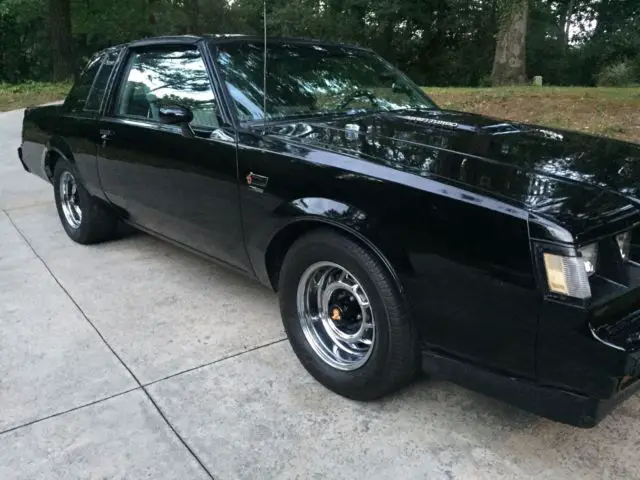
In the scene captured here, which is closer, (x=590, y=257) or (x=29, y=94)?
(x=590, y=257)

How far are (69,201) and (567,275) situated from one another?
4515 mm

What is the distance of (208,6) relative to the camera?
3441 centimetres

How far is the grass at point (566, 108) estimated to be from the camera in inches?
303

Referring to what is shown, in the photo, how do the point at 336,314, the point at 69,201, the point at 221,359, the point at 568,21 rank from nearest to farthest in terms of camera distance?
1. the point at 336,314
2. the point at 221,359
3. the point at 69,201
4. the point at 568,21

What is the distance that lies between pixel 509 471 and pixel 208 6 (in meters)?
35.7

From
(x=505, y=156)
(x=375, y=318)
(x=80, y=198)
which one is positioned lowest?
(x=80, y=198)

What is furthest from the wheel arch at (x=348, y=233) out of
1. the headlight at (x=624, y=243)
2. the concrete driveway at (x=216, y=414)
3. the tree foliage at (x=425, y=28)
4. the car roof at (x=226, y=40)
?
the tree foliage at (x=425, y=28)

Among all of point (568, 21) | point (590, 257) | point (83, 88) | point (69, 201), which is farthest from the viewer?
point (568, 21)

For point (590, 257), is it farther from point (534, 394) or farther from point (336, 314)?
point (336, 314)

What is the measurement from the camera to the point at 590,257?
2.13m

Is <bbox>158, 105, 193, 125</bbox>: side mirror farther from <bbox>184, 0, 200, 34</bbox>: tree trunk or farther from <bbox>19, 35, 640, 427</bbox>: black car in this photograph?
<bbox>184, 0, 200, 34</bbox>: tree trunk

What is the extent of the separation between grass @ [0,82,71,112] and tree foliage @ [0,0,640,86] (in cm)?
304

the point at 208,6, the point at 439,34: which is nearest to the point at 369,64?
the point at 439,34

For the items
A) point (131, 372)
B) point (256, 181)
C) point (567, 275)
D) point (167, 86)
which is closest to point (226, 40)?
point (167, 86)
